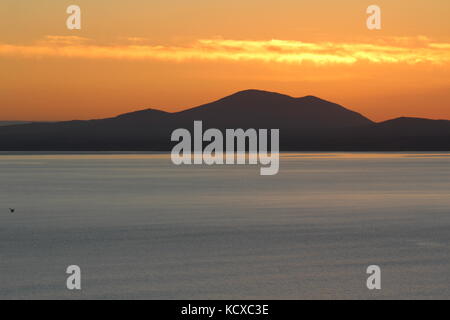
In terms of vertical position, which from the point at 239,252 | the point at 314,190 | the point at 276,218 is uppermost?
the point at 314,190

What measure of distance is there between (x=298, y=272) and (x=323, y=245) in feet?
15.7

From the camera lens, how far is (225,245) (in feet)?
80.6

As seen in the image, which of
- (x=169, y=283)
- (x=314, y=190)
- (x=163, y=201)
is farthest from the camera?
(x=314, y=190)

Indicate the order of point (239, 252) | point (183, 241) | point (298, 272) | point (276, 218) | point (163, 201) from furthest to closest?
point (163, 201)
point (276, 218)
point (183, 241)
point (239, 252)
point (298, 272)

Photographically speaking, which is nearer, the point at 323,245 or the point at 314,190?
the point at 323,245

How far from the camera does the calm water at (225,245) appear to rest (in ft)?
59.8

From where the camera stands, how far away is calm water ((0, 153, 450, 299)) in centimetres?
A: 1823

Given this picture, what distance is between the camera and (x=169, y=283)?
18.6 metres
